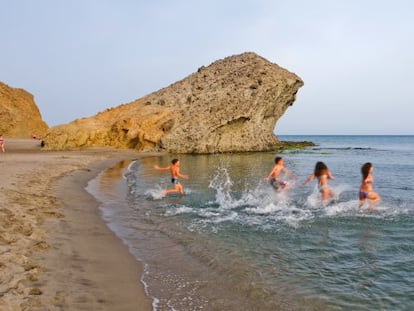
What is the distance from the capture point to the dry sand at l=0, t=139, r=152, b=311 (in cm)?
509

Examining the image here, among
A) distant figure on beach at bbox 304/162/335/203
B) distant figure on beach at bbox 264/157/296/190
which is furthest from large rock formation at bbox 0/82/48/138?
distant figure on beach at bbox 304/162/335/203

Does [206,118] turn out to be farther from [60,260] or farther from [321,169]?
[60,260]

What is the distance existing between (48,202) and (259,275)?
318 inches

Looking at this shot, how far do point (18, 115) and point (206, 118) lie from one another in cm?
4392

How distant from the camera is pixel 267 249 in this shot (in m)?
8.28

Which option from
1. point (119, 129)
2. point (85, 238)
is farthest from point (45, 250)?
point (119, 129)

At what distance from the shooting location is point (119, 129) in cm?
4734

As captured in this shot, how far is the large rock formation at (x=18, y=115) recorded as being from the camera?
68125mm

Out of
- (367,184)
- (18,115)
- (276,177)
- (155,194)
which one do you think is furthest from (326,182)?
(18,115)

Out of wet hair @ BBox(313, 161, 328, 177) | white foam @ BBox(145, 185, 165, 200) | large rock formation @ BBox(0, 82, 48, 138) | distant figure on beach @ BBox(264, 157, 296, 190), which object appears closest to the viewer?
wet hair @ BBox(313, 161, 328, 177)

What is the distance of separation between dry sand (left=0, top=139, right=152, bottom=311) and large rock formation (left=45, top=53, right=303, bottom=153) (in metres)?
34.6

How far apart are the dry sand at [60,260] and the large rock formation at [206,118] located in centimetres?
3457

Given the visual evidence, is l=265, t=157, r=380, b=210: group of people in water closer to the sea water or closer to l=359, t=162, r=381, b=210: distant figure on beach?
l=359, t=162, r=381, b=210: distant figure on beach

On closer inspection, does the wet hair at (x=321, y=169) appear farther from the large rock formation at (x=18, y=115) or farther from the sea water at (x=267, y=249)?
the large rock formation at (x=18, y=115)
